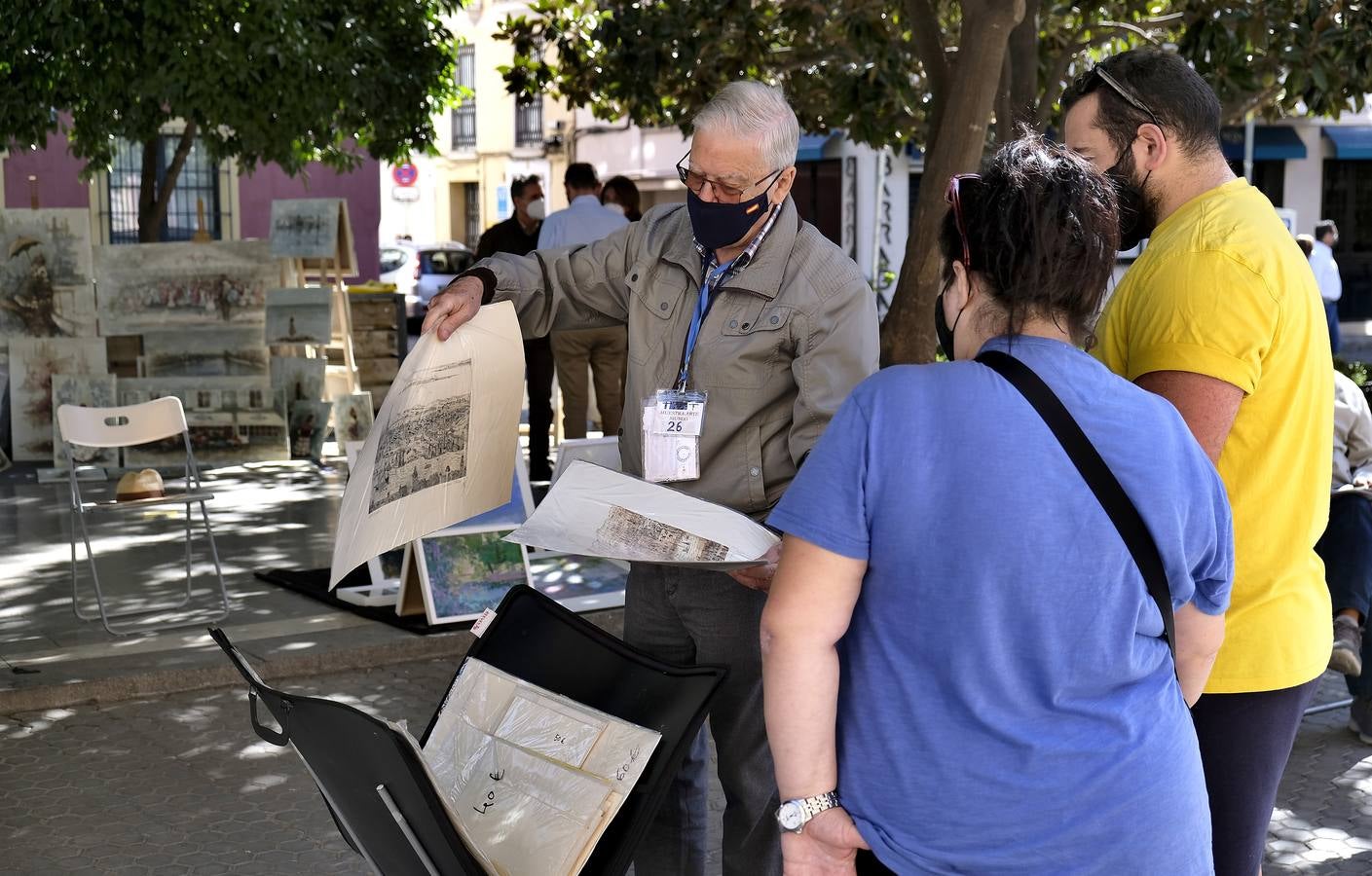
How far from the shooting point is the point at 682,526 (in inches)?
92.4

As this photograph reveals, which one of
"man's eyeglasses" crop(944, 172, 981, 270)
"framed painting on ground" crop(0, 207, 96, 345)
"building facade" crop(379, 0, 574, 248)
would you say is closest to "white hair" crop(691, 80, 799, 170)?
"man's eyeglasses" crop(944, 172, 981, 270)

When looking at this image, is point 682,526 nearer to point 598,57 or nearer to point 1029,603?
point 1029,603

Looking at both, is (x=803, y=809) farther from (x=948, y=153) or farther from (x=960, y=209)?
(x=948, y=153)

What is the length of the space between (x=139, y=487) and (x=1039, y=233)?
5901mm

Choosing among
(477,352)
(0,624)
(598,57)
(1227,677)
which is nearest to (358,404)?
(598,57)

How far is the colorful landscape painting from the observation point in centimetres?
623

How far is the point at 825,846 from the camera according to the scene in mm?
1931

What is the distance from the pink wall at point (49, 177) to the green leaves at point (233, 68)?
30.7 feet

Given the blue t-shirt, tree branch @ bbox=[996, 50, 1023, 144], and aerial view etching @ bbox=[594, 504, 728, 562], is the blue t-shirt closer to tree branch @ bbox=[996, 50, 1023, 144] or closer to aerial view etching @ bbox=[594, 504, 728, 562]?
aerial view etching @ bbox=[594, 504, 728, 562]

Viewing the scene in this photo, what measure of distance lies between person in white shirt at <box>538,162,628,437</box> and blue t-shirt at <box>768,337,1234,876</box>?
733 centimetres

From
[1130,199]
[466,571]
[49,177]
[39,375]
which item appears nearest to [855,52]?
[466,571]

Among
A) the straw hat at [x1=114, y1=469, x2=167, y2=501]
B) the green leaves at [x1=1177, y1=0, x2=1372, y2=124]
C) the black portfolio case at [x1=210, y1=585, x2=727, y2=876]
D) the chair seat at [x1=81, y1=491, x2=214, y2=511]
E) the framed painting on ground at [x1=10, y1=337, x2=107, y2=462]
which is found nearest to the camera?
the black portfolio case at [x1=210, y1=585, x2=727, y2=876]

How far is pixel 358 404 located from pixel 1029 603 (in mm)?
9732

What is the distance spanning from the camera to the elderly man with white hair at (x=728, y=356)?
2.66 meters
